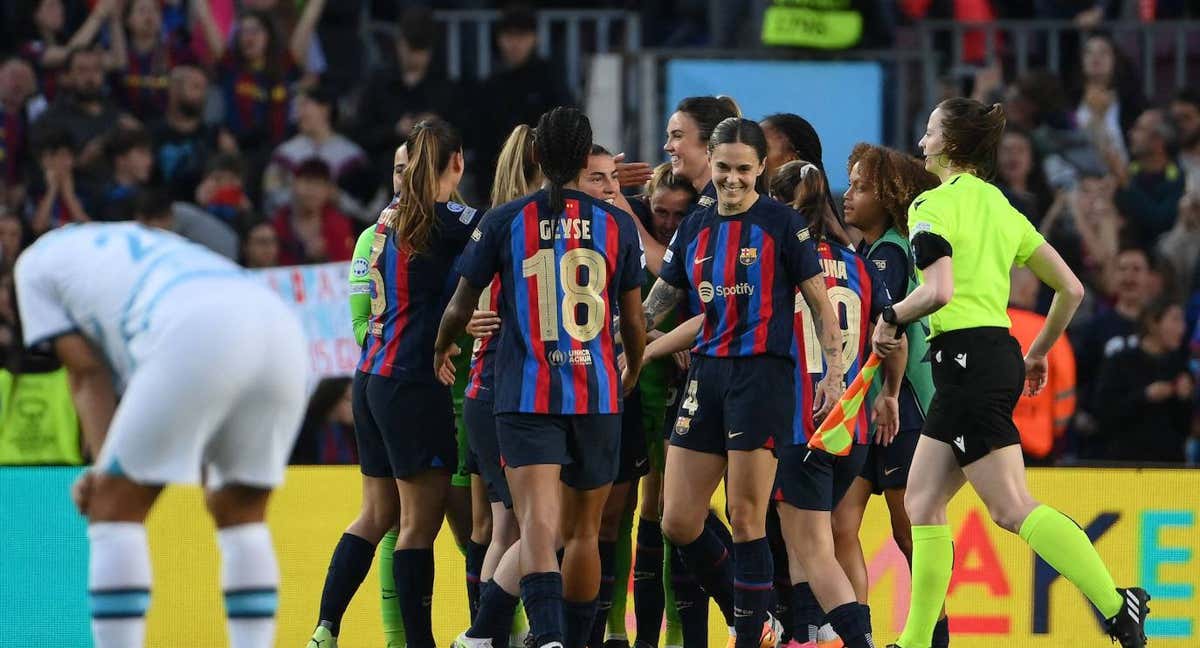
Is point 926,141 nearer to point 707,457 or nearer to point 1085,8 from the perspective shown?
point 707,457

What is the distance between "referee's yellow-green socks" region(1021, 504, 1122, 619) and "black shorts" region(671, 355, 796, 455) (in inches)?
37.8

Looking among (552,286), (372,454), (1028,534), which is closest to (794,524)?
(1028,534)

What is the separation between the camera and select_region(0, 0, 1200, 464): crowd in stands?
11250 millimetres

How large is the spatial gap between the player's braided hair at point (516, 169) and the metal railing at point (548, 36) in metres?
6.01

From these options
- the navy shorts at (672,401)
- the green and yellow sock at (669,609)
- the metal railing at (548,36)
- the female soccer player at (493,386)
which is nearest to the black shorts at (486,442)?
the female soccer player at (493,386)

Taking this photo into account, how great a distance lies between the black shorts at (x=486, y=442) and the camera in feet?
23.2

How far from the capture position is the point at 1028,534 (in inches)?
266

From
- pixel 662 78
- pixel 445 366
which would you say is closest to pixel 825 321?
pixel 445 366

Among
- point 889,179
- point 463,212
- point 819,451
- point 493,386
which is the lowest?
point 819,451

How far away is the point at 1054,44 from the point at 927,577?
7.79m

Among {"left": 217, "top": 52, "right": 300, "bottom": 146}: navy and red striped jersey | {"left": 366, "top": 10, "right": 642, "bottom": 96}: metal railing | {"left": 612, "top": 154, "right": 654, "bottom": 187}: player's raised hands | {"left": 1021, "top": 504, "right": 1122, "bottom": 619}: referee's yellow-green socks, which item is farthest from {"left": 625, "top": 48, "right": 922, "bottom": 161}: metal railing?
{"left": 1021, "top": 504, "right": 1122, "bottom": 619}: referee's yellow-green socks

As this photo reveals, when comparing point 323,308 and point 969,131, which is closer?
point 969,131

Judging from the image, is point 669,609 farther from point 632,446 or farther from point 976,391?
point 976,391

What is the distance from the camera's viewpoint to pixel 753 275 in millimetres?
6883
